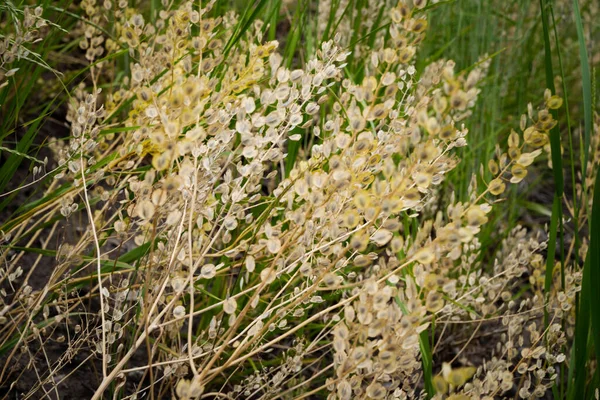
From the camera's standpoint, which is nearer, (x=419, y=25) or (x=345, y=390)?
(x=345, y=390)

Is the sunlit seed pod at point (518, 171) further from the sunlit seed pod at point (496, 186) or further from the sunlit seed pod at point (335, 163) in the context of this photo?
the sunlit seed pod at point (335, 163)

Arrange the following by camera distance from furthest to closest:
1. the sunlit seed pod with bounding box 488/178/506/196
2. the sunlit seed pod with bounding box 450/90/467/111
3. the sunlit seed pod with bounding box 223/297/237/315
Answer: the sunlit seed pod with bounding box 488/178/506/196 < the sunlit seed pod with bounding box 223/297/237/315 < the sunlit seed pod with bounding box 450/90/467/111

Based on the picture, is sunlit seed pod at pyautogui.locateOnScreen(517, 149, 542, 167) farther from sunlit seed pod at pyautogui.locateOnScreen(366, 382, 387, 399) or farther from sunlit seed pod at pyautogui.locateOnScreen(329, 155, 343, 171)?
sunlit seed pod at pyautogui.locateOnScreen(366, 382, 387, 399)

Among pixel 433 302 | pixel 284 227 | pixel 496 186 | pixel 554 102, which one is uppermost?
pixel 554 102

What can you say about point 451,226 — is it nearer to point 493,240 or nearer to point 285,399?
point 285,399

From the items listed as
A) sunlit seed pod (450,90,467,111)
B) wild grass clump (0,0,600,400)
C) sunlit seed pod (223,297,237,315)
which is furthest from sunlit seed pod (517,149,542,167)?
sunlit seed pod (223,297,237,315)

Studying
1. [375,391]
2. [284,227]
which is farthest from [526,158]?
[284,227]

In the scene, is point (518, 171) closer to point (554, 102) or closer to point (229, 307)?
point (554, 102)

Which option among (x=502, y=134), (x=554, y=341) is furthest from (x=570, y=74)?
(x=554, y=341)

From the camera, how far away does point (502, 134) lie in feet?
8.70

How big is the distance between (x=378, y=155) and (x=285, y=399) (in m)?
0.71

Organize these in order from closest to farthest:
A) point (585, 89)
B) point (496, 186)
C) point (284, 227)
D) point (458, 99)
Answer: point (458, 99), point (496, 186), point (585, 89), point (284, 227)

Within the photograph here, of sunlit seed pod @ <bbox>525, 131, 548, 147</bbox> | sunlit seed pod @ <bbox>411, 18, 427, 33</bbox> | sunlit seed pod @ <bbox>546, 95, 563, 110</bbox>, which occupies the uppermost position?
sunlit seed pod @ <bbox>411, 18, 427, 33</bbox>

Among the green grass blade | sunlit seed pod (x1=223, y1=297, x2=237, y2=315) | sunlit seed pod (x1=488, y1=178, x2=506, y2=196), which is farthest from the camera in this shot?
the green grass blade
